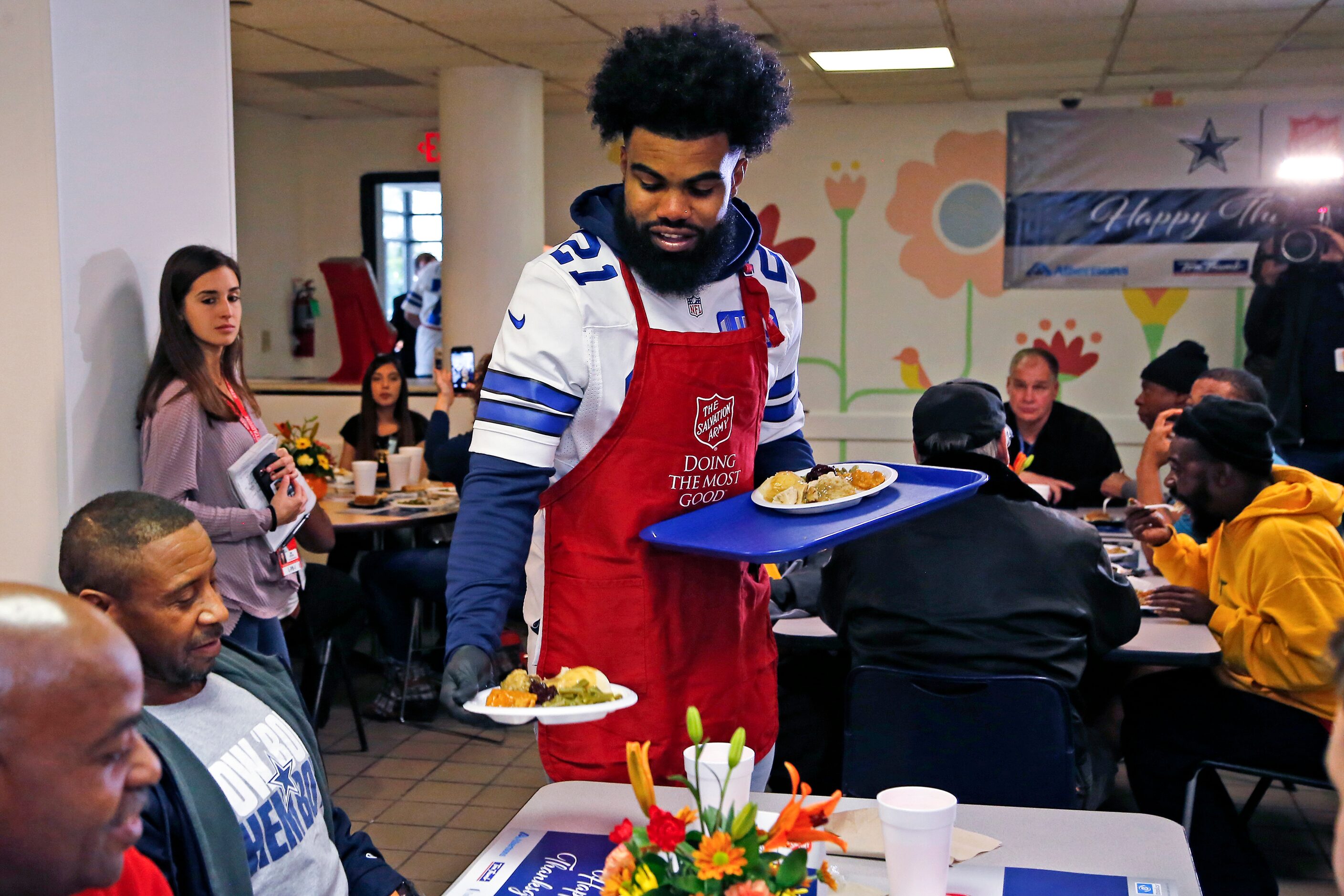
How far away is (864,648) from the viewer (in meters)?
2.49

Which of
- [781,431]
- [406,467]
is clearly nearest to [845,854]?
[781,431]

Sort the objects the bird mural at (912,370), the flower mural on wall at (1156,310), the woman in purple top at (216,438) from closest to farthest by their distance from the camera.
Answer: the woman in purple top at (216,438) → the flower mural on wall at (1156,310) → the bird mural at (912,370)

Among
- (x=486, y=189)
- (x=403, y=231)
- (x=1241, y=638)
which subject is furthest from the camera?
(x=403, y=231)

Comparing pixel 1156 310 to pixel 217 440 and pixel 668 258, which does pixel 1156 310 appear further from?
pixel 668 258

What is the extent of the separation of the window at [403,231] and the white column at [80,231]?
587 cm

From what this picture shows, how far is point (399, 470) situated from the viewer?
5.23 meters

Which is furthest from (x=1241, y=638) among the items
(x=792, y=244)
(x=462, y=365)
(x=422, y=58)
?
(x=792, y=244)

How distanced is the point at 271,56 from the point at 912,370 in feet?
14.2

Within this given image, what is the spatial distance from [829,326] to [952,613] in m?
5.71

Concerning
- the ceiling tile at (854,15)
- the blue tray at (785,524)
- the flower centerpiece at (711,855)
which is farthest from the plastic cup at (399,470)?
the flower centerpiece at (711,855)

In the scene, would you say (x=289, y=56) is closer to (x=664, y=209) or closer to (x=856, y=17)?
(x=856, y=17)

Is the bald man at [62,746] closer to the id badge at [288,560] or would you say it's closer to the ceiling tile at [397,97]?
the id badge at [288,560]

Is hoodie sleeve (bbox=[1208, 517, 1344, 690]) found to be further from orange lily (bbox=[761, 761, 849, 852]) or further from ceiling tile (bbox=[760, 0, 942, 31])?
ceiling tile (bbox=[760, 0, 942, 31])

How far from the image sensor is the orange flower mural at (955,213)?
7609mm
